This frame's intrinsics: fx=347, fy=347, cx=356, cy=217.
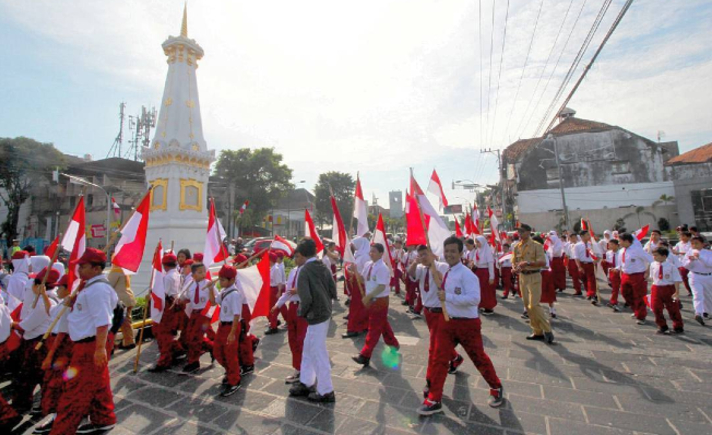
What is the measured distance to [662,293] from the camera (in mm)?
5914

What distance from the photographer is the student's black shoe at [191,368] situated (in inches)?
185

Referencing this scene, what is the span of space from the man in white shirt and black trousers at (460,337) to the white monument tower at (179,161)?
9.81 m

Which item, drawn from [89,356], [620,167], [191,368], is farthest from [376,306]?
[620,167]

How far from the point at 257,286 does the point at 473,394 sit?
298cm

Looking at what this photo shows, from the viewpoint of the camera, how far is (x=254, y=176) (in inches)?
1414

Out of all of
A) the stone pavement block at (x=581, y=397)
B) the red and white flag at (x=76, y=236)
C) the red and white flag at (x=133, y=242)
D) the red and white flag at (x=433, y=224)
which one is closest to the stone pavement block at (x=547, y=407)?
the stone pavement block at (x=581, y=397)

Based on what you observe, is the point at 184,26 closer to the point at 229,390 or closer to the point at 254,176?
the point at 229,390

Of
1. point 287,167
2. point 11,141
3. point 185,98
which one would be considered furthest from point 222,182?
point 185,98

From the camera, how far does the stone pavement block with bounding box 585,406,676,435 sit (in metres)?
3.02

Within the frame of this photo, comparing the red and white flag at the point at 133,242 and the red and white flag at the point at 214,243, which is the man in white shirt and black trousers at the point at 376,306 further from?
the red and white flag at the point at 133,242

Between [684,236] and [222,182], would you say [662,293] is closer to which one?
[684,236]

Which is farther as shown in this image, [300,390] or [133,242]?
[133,242]

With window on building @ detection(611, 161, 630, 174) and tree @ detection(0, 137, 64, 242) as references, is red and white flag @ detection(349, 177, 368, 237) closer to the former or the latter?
window on building @ detection(611, 161, 630, 174)

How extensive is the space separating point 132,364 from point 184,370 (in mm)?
1003
